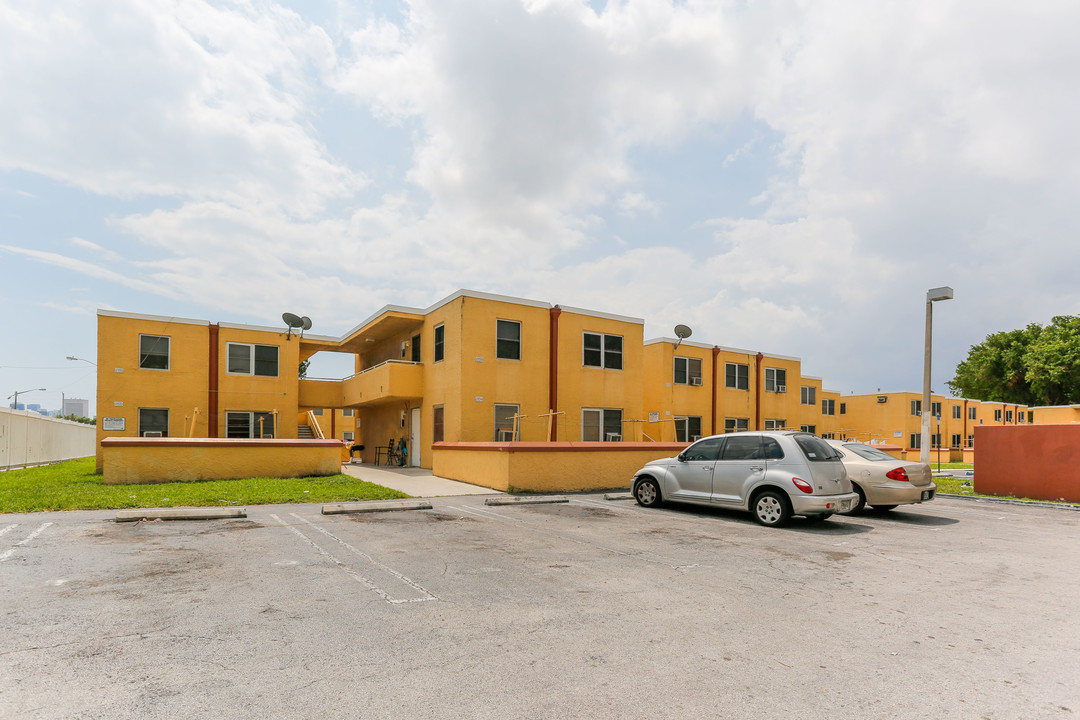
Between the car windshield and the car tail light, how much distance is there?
451mm

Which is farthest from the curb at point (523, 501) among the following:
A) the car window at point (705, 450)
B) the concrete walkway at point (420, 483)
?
the car window at point (705, 450)

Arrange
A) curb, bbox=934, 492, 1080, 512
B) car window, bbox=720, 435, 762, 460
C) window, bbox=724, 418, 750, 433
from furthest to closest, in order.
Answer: window, bbox=724, 418, 750, 433
curb, bbox=934, 492, 1080, 512
car window, bbox=720, 435, 762, 460

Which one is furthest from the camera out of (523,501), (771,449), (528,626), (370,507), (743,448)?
(523,501)

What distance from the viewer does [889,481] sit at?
12.0 meters

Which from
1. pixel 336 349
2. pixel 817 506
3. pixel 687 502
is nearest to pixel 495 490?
pixel 687 502

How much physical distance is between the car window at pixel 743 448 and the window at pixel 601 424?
11.2 metres

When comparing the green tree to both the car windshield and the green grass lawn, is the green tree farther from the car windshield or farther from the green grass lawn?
the green grass lawn

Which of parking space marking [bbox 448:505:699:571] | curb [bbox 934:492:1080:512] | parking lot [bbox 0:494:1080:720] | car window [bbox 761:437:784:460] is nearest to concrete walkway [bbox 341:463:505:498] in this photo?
parking space marking [bbox 448:505:699:571]

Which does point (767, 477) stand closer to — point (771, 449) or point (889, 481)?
point (771, 449)

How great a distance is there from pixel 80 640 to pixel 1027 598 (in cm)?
858

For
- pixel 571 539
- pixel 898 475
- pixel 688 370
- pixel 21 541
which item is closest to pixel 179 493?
pixel 21 541

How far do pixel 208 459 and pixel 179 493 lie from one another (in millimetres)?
3331

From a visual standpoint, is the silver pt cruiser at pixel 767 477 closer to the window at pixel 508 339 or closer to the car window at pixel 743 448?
the car window at pixel 743 448

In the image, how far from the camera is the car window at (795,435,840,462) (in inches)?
411
